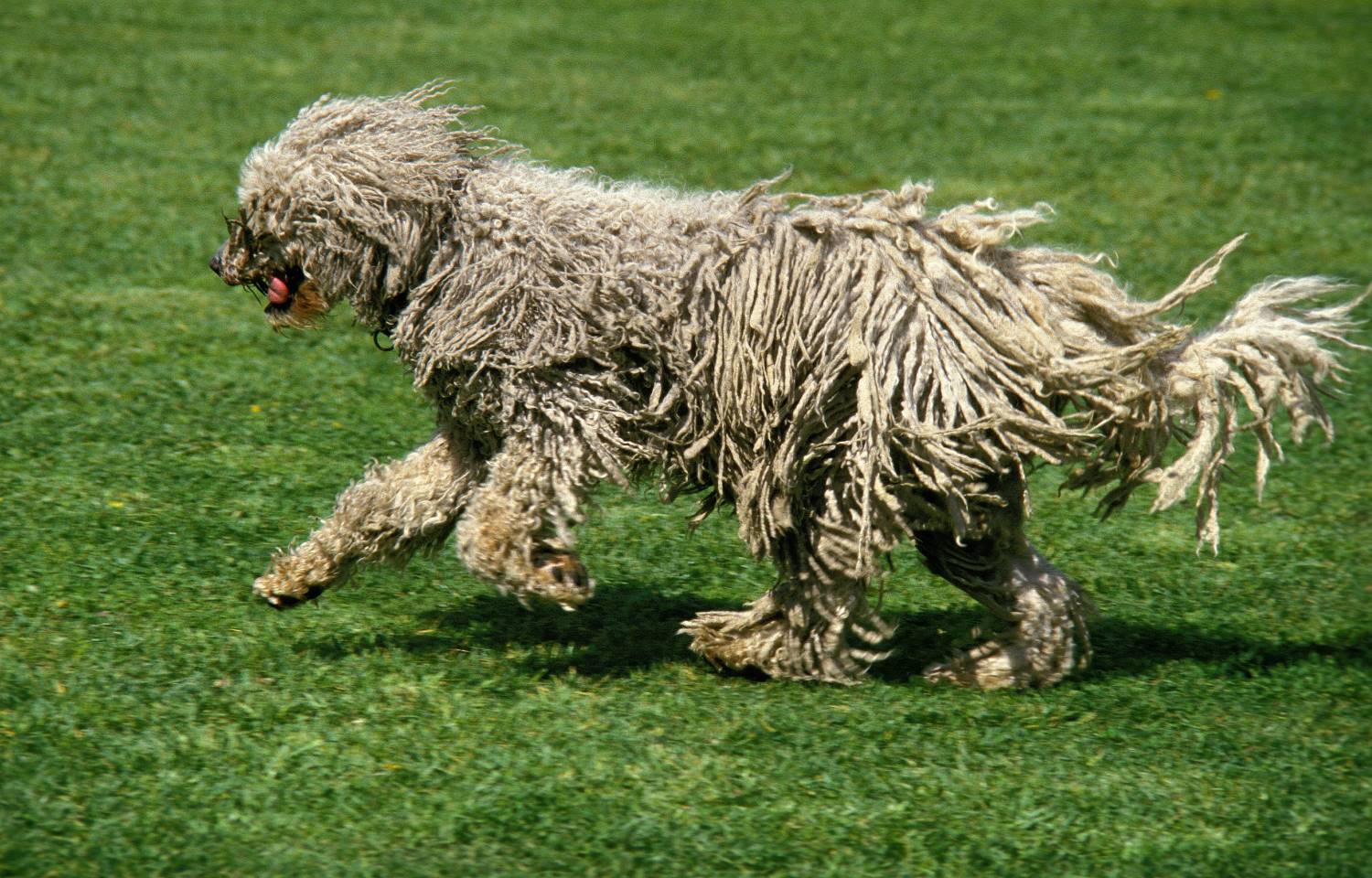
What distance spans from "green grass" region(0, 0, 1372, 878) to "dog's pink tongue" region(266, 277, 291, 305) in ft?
3.71

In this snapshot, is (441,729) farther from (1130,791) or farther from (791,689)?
(1130,791)

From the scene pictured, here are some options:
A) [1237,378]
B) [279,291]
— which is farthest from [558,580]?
[1237,378]

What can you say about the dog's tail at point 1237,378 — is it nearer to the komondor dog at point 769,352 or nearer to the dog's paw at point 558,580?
the komondor dog at point 769,352

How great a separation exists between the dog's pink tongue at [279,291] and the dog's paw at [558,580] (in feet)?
3.91

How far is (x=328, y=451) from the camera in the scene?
7531 mm

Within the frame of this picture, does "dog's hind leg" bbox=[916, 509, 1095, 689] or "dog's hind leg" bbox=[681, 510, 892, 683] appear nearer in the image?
"dog's hind leg" bbox=[681, 510, 892, 683]

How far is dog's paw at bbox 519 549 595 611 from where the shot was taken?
5.25 metres

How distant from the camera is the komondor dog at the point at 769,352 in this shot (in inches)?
205

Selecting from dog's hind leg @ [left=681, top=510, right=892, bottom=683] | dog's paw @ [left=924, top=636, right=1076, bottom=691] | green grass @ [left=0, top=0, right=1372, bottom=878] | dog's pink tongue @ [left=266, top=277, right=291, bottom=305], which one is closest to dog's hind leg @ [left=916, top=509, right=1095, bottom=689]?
dog's paw @ [left=924, top=636, right=1076, bottom=691]

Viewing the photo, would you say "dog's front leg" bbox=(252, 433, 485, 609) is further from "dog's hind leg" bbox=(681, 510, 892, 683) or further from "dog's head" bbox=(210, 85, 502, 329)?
"dog's hind leg" bbox=(681, 510, 892, 683)

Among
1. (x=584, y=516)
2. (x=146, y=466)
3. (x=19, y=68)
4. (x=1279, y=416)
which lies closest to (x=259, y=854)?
(x=584, y=516)

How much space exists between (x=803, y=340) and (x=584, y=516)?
878 mm

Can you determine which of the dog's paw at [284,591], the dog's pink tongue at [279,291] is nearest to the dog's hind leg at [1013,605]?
the dog's paw at [284,591]

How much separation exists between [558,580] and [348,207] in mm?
1326
